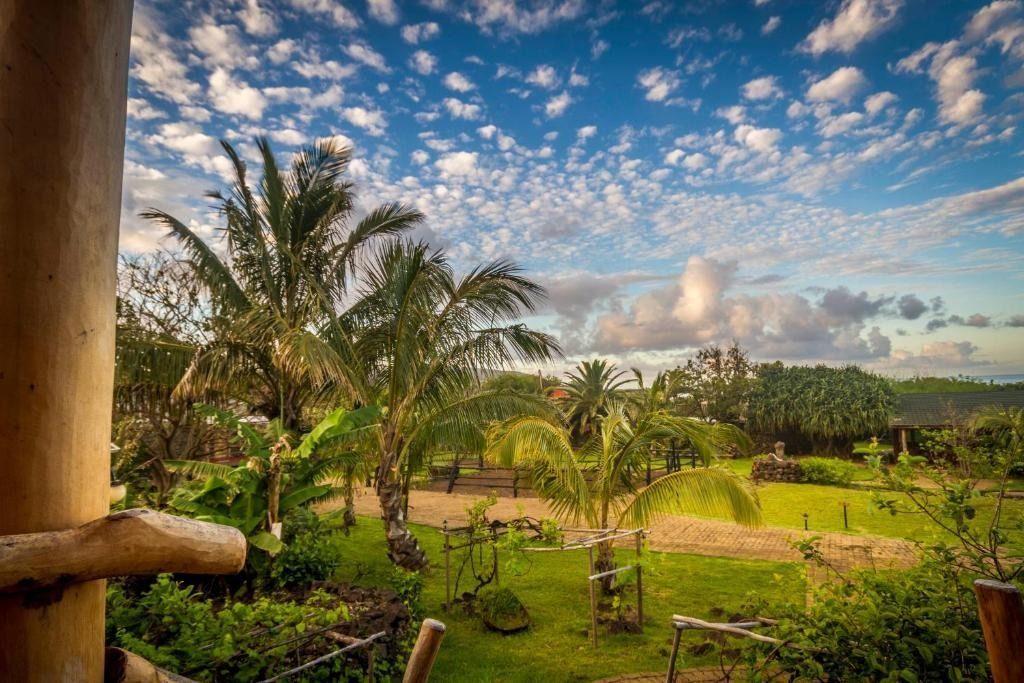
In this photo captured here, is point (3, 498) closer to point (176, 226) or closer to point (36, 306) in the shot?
point (36, 306)

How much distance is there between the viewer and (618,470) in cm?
819

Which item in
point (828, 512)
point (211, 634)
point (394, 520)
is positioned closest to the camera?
point (211, 634)

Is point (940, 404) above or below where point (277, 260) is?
below

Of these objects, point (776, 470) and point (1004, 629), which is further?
point (776, 470)

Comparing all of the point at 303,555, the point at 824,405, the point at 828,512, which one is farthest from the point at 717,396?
the point at 303,555

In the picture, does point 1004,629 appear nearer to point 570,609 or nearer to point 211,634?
point 211,634

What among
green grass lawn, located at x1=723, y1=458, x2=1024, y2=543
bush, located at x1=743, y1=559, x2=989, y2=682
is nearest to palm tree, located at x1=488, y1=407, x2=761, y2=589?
bush, located at x1=743, y1=559, x2=989, y2=682

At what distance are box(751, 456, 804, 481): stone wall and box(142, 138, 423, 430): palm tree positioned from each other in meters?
19.0

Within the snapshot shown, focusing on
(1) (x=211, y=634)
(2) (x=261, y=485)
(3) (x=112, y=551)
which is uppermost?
(3) (x=112, y=551)

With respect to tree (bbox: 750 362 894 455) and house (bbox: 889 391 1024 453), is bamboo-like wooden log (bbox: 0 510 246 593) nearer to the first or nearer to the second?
house (bbox: 889 391 1024 453)

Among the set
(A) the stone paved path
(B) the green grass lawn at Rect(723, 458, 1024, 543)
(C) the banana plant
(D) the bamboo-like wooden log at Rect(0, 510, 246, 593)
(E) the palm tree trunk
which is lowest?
(B) the green grass lawn at Rect(723, 458, 1024, 543)

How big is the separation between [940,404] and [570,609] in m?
28.8

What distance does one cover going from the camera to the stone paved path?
34.8 feet

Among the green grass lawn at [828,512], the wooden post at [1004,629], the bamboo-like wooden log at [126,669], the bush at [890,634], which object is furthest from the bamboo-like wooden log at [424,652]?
the green grass lawn at [828,512]
